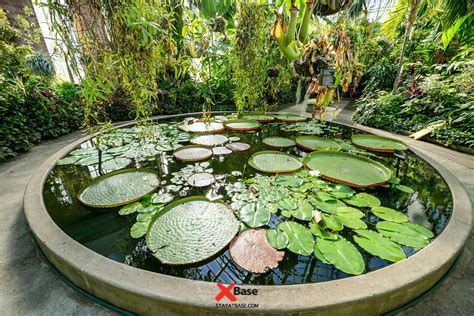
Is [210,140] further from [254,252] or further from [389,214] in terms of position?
[389,214]

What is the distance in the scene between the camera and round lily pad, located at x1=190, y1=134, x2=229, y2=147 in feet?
8.77

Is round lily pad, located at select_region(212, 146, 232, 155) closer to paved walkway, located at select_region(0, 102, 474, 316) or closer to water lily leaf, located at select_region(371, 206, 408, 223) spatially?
water lily leaf, located at select_region(371, 206, 408, 223)

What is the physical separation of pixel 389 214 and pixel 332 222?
461 mm

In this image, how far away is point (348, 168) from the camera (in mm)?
2033

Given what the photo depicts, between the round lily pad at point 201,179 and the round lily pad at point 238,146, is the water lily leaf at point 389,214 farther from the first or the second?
the round lily pad at point 238,146

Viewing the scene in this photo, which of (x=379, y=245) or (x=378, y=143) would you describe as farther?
(x=378, y=143)

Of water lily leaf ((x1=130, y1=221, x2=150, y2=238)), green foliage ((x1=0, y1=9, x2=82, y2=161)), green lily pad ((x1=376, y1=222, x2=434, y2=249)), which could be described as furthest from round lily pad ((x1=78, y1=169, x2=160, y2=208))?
green foliage ((x1=0, y1=9, x2=82, y2=161))

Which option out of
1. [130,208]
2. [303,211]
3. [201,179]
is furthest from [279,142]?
[130,208]

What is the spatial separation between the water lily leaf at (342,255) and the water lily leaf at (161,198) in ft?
3.63

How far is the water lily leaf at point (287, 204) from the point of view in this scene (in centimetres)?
149

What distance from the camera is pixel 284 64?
13.1ft

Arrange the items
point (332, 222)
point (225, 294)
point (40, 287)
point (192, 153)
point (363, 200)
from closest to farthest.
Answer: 1. point (225, 294)
2. point (40, 287)
3. point (332, 222)
4. point (363, 200)
5. point (192, 153)

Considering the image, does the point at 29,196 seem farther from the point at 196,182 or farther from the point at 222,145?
the point at 222,145

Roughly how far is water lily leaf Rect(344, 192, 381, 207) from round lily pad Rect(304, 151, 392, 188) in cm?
10
